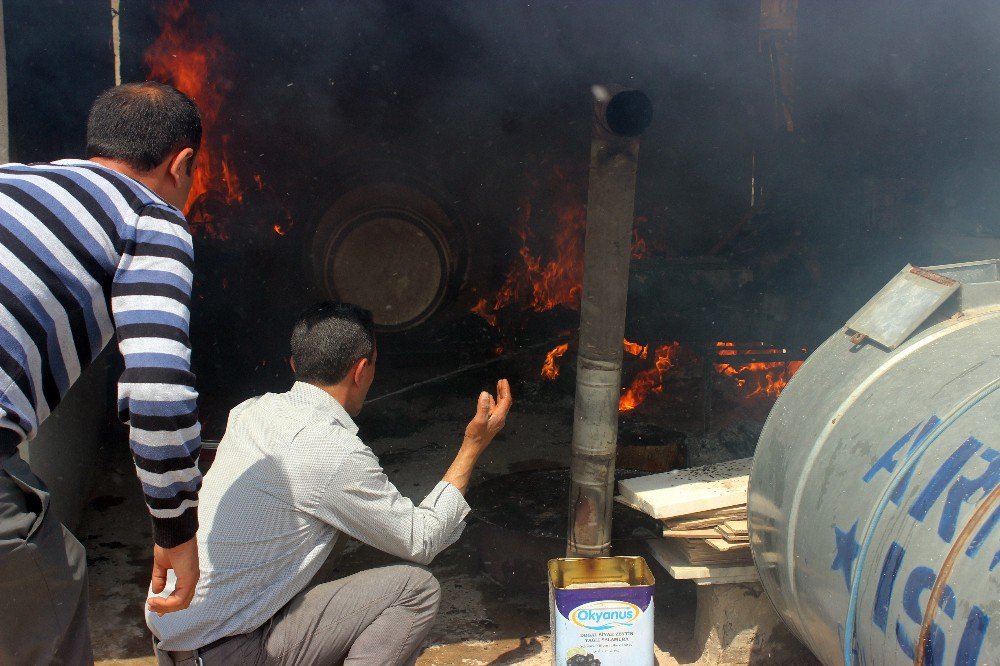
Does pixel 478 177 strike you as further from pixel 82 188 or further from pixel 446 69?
pixel 82 188

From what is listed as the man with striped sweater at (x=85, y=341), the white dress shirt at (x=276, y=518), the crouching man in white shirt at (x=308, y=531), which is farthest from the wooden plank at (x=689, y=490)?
the man with striped sweater at (x=85, y=341)

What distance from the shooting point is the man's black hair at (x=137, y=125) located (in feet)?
8.52

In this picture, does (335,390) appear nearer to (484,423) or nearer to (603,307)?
(484,423)

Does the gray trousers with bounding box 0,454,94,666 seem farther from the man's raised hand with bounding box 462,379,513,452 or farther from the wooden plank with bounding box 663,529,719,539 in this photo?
the wooden plank with bounding box 663,529,719,539

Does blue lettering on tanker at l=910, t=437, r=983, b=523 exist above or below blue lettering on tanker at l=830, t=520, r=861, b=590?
above

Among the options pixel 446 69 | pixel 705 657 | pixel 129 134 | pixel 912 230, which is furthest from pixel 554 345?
pixel 129 134

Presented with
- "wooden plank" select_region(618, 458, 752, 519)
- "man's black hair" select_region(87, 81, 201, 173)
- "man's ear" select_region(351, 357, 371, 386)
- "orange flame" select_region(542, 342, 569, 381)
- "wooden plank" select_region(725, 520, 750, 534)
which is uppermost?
"man's black hair" select_region(87, 81, 201, 173)

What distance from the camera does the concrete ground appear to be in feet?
13.8

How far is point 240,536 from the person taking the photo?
278 centimetres

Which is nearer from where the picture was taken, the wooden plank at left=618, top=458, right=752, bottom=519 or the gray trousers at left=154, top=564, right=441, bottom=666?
the gray trousers at left=154, top=564, right=441, bottom=666

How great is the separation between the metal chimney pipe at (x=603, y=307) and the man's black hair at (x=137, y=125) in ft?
6.35

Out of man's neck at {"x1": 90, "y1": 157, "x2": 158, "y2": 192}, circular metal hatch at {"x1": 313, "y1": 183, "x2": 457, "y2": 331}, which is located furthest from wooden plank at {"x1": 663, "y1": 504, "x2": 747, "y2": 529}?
circular metal hatch at {"x1": 313, "y1": 183, "x2": 457, "y2": 331}

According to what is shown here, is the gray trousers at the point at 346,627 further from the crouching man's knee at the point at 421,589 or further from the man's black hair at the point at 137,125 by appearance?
the man's black hair at the point at 137,125

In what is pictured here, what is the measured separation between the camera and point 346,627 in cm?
293
